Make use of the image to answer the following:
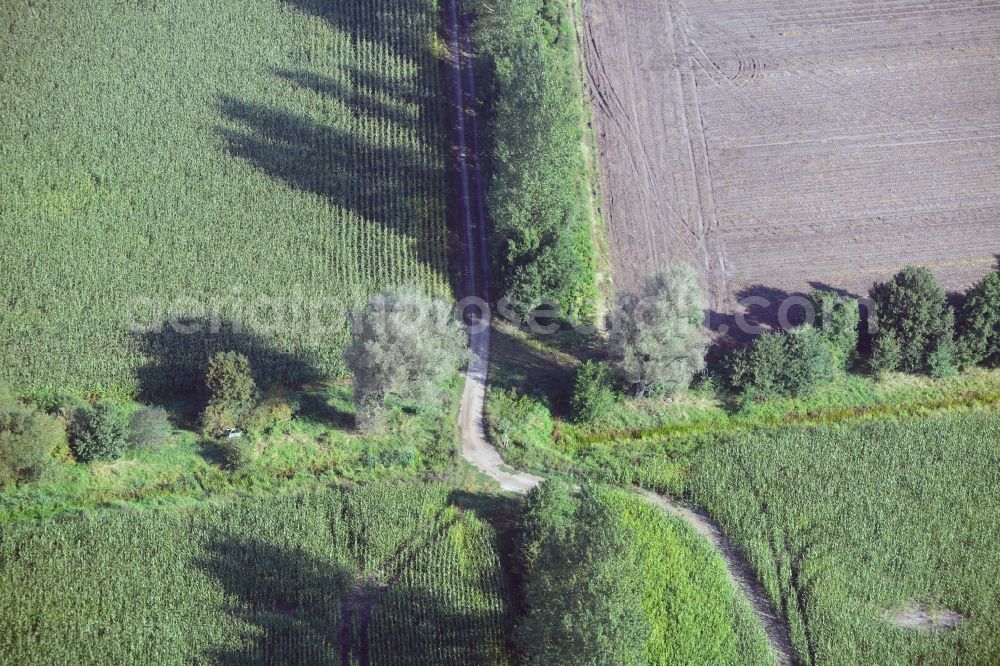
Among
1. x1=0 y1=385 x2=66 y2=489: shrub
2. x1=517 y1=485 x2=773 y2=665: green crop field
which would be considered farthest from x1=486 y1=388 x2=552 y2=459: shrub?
x1=0 y1=385 x2=66 y2=489: shrub

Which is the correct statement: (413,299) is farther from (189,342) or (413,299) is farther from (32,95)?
(32,95)

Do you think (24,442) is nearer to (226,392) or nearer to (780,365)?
(226,392)

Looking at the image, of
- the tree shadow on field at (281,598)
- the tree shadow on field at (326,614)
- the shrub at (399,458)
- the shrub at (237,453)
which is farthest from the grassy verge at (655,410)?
the shrub at (237,453)

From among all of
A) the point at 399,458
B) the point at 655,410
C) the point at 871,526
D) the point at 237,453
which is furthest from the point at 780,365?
the point at 237,453

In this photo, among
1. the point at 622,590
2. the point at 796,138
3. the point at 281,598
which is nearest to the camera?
the point at 622,590

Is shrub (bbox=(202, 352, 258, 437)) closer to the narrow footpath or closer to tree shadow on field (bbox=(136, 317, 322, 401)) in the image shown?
tree shadow on field (bbox=(136, 317, 322, 401))

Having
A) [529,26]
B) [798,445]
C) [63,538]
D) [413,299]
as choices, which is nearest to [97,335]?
[63,538]

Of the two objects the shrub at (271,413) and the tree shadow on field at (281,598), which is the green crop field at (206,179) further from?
the tree shadow on field at (281,598)
